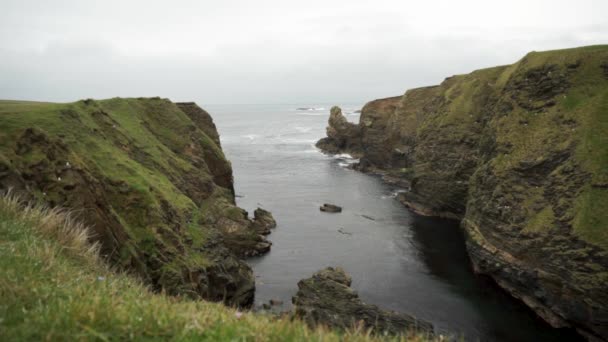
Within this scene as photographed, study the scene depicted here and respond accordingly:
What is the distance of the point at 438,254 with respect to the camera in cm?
4903

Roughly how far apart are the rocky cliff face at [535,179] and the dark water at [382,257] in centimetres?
281

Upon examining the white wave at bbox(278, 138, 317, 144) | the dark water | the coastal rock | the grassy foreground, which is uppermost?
the grassy foreground

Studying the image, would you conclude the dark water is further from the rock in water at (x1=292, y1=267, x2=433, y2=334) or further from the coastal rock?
the coastal rock

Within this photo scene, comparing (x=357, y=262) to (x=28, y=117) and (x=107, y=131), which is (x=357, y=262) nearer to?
(x=107, y=131)

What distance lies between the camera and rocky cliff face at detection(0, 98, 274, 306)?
1956 cm

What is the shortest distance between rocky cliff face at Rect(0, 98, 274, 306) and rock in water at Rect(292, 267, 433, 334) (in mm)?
5415

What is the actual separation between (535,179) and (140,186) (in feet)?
120

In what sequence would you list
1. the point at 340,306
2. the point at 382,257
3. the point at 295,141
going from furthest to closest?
the point at 295,141, the point at 382,257, the point at 340,306

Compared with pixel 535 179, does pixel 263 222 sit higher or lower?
lower

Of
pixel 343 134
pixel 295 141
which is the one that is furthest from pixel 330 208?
pixel 295 141

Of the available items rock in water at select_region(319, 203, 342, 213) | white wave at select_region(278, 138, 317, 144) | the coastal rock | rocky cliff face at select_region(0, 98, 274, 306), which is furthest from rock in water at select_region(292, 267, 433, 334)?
white wave at select_region(278, 138, 317, 144)

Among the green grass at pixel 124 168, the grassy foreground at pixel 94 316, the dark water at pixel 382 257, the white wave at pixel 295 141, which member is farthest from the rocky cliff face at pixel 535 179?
the white wave at pixel 295 141

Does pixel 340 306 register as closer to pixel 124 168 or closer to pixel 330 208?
pixel 124 168

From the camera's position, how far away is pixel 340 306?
3216cm
